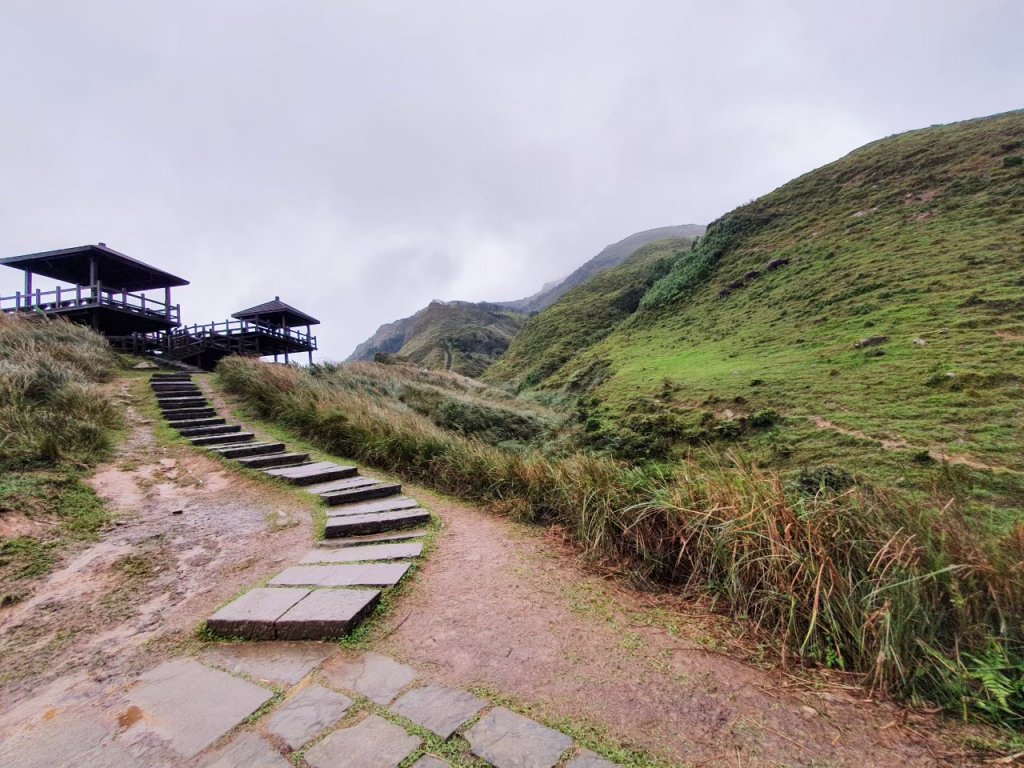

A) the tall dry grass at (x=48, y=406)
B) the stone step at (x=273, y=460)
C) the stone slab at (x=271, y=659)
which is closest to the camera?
the stone slab at (x=271, y=659)

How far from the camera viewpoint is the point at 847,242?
15320mm

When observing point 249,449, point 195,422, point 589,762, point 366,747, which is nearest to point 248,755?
point 366,747

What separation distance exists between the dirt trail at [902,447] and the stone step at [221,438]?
882 cm

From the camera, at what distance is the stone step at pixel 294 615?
7.10 feet

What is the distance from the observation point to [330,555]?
3.12 m

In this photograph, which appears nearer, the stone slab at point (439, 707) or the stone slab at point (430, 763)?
the stone slab at point (430, 763)

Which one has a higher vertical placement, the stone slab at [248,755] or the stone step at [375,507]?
the stone step at [375,507]

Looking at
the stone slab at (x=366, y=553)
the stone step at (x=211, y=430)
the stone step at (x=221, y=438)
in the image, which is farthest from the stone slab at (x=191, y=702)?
the stone step at (x=211, y=430)

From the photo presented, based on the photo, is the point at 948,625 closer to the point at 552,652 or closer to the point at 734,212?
the point at 552,652

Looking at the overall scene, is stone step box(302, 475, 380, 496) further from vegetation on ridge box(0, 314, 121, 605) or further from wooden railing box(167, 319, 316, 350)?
wooden railing box(167, 319, 316, 350)

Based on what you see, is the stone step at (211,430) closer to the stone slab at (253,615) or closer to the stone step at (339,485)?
the stone step at (339,485)

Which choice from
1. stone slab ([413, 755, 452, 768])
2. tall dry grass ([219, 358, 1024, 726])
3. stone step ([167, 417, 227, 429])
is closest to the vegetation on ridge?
stone step ([167, 417, 227, 429])

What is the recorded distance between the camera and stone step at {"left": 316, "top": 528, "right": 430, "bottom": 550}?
3.35m

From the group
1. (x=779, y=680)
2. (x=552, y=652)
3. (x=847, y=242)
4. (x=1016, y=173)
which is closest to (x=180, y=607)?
(x=552, y=652)
